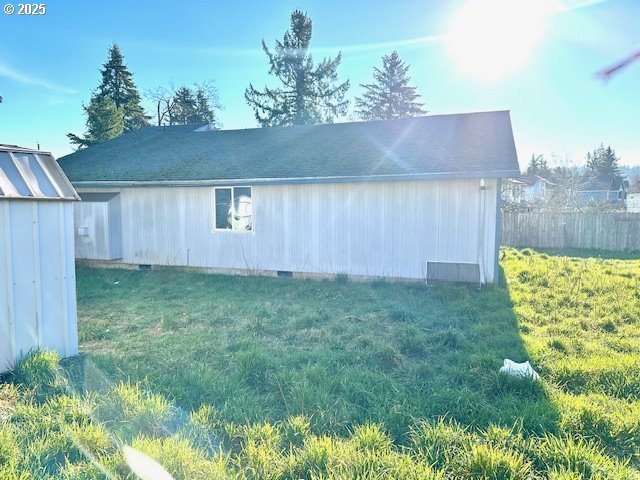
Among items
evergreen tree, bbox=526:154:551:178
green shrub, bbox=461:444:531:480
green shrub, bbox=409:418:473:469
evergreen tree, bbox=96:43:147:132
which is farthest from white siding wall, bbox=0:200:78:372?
evergreen tree, bbox=526:154:551:178

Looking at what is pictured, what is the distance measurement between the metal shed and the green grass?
301mm

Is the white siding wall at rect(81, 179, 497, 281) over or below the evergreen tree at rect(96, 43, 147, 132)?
below

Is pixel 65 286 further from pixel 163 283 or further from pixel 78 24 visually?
pixel 78 24

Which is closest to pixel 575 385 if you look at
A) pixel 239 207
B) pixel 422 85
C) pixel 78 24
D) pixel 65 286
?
pixel 65 286

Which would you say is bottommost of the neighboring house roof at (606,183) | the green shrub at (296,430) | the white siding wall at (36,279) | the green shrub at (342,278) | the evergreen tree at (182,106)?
the green shrub at (296,430)

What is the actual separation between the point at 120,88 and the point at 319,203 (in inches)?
1047

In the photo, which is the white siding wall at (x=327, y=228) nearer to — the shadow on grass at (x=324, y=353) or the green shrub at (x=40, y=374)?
the shadow on grass at (x=324, y=353)

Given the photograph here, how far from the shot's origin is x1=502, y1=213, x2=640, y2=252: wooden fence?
45.5ft

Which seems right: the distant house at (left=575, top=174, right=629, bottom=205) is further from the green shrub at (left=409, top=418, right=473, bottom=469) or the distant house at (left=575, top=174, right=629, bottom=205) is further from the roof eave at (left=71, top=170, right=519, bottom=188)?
the green shrub at (left=409, top=418, right=473, bottom=469)

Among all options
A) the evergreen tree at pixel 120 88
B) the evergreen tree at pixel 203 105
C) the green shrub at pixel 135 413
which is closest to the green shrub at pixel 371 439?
the green shrub at pixel 135 413

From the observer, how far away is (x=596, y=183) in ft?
132

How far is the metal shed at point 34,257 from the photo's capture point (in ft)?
12.1

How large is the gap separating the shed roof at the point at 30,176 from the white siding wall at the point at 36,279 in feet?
0.24

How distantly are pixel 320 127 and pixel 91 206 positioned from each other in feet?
22.2
